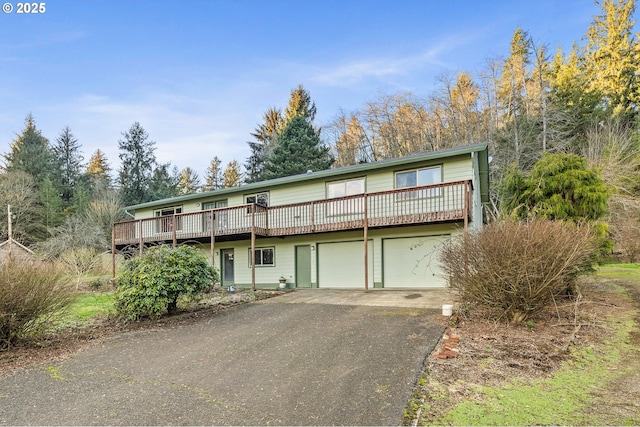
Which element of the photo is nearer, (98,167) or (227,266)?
(227,266)

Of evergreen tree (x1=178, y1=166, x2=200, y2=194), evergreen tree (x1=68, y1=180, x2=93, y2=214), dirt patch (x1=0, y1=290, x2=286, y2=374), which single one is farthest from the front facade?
evergreen tree (x1=178, y1=166, x2=200, y2=194)

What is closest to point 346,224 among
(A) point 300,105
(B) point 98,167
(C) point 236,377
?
(C) point 236,377

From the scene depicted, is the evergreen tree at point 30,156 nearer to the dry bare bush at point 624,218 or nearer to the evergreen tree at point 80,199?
the evergreen tree at point 80,199

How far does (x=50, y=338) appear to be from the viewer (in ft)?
21.7

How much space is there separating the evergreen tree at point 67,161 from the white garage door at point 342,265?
34.1 m

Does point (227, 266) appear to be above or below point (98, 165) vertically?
below

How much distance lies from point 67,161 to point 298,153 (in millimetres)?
28869

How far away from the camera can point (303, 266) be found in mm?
14562

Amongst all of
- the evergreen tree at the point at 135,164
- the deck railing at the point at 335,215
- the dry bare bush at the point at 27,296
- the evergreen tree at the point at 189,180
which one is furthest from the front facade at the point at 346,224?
the evergreen tree at the point at 189,180

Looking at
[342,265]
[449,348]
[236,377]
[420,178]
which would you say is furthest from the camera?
[342,265]

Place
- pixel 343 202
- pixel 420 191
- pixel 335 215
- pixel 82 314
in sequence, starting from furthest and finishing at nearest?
pixel 335 215 < pixel 343 202 < pixel 420 191 < pixel 82 314

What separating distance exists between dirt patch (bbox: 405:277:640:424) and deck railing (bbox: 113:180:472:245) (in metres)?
4.11

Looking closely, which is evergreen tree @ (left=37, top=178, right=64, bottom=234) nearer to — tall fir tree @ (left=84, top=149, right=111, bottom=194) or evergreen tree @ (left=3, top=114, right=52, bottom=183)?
evergreen tree @ (left=3, top=114, right=52, bottom=183)

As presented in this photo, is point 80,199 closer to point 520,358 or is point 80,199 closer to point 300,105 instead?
point 300,105
